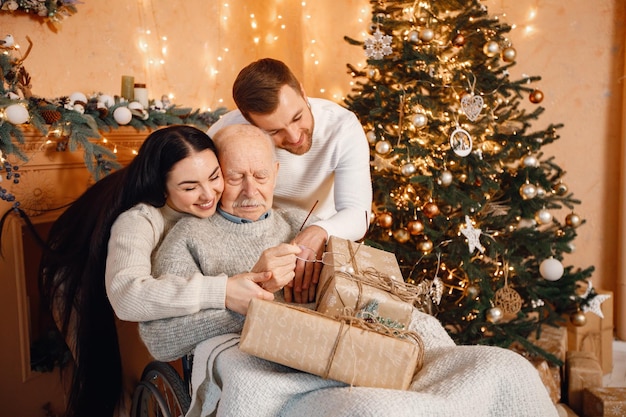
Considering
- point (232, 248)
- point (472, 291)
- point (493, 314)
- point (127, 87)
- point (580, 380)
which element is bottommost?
point (580, 380)

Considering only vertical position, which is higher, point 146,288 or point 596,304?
point 146,288

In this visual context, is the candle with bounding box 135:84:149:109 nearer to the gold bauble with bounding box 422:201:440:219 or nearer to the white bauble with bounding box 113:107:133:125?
the white bauble with bounding box 113:107:133:125

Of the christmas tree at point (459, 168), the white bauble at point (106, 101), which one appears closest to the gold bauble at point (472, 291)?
the christmas tree at point (459, 168)

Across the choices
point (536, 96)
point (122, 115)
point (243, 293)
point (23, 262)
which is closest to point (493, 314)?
point (536, 96)

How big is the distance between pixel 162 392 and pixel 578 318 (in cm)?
239

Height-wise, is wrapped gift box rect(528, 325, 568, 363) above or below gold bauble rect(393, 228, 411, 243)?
below

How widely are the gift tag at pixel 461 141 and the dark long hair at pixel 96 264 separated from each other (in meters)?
1.32

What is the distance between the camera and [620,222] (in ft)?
11.9

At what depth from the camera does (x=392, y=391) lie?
1.36 meters

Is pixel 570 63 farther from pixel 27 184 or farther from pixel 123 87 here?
pixel 27 184

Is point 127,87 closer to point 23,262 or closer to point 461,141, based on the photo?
point 23,262

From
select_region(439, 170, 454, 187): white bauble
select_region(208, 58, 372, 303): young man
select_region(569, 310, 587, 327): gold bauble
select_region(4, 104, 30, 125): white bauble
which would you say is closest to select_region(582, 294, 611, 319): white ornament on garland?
select_region(569, 310, 587, 327): gold bauble

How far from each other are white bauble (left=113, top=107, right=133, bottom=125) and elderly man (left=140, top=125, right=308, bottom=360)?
0.88 meters

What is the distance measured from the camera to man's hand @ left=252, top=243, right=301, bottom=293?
69.9 inches
